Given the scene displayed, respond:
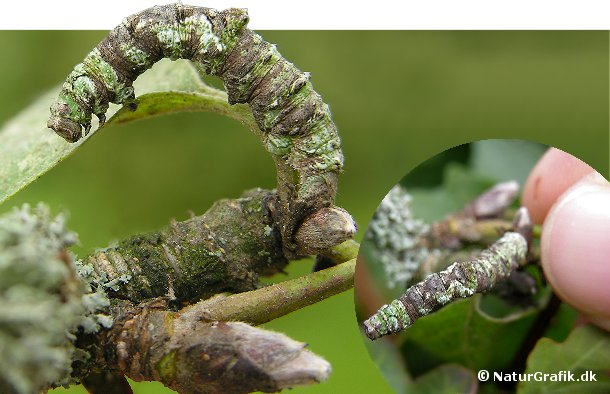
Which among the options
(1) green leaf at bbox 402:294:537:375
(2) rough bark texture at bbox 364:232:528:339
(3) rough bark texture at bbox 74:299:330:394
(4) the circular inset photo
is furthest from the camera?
(1) green leaf at bbox 402:294:537:375

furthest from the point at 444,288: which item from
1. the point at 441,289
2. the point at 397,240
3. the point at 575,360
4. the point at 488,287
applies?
the point at 397,240

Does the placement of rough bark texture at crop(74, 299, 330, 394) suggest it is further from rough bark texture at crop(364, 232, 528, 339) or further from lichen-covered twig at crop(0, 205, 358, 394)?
rough bark texture at crop(364, 232, 528, 339)

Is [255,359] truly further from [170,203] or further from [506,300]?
[170,203]

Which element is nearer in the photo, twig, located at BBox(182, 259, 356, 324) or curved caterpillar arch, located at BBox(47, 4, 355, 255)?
twig, located at BBox(182, 259, 356, 324)

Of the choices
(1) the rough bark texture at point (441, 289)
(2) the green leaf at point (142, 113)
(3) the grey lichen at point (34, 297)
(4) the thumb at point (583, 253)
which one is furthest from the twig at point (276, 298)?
(4) the thumb at point (583, 253)

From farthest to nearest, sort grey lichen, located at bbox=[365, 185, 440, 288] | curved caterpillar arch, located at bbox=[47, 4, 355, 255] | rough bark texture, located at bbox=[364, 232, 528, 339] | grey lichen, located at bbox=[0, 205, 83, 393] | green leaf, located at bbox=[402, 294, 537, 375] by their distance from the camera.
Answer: grey lichen, located at bbox=[365, 185, 440, 288] → green leaf, located at bbox=[402, 294, 537, 375] → curved caterpillar arch, located at bbox=[47, 4, 355, 255] → rough bark texture, located at bbox=[364, 232, 528, 339] → grey lichen, located at bbox=[0, 205, 83, 393]

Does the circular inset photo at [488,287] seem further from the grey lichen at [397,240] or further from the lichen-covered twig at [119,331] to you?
the lichen-covered twig at [119,331]

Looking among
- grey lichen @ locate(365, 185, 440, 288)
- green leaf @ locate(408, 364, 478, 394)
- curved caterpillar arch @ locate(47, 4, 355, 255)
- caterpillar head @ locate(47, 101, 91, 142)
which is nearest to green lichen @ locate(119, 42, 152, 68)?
curved caterpillar arch @ locate(47, 4, 355, 255)
